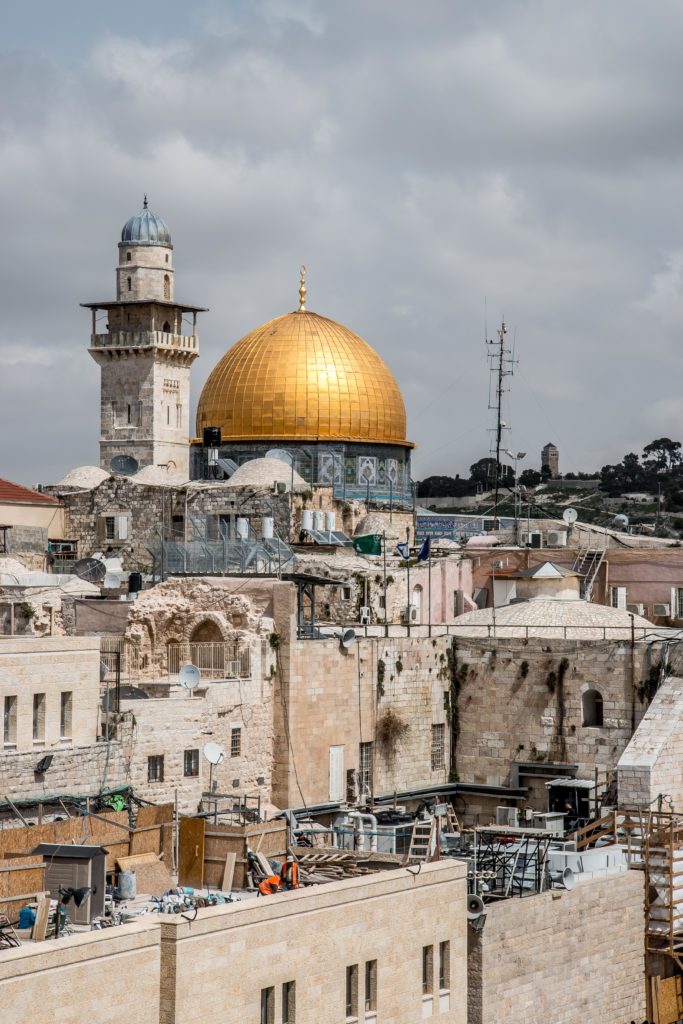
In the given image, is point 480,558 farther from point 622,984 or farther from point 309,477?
point 622,984

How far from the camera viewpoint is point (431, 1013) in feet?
75.8

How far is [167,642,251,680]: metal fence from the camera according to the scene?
3138 centimetres

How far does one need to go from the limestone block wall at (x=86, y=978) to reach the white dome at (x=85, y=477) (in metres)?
27.5

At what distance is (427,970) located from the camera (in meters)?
23.1

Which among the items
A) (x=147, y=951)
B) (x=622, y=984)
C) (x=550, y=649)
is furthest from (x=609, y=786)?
(x=147, y=951)

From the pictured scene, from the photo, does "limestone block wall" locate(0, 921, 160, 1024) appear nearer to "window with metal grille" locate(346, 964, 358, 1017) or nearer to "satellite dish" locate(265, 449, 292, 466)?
"window with metal grille" locate(346, 964, 358, 1017)

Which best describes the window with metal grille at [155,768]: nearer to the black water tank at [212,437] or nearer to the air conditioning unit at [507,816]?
the air conditioning unit at [507,816]

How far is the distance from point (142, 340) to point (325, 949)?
34.4 metres

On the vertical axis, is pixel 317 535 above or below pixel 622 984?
above

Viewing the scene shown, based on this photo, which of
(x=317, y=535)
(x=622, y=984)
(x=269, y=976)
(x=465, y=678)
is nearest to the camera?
(x=269, y=976)

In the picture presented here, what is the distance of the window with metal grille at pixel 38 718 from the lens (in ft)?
89.6

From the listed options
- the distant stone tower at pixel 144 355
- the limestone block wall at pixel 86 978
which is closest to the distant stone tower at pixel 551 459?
the distant stone tower at pixel 144 355

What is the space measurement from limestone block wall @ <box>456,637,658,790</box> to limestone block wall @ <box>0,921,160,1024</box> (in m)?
15.6

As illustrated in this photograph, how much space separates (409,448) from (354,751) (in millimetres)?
18821
